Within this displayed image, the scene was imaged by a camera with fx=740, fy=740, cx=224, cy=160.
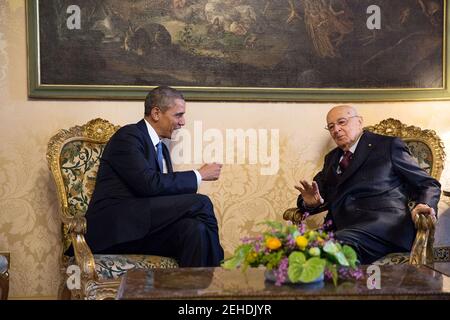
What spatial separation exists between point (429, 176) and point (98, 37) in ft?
9.63

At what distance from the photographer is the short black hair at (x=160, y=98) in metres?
5.75

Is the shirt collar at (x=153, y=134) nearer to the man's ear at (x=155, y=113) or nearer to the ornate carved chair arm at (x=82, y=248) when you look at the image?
the man's ear at (x=155, y=113)

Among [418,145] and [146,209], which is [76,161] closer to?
[146,209]

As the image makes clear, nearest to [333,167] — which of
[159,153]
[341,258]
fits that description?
[159,153]

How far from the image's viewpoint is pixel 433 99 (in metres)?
6.61

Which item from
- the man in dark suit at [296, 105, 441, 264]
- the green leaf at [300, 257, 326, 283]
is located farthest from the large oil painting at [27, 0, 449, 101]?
the green leaf at [300, 257, 326, 283]

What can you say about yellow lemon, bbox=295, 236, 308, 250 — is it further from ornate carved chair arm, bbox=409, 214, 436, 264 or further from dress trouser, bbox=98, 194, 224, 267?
ornate carved chair arm, bbox=409, 214, 436, 264

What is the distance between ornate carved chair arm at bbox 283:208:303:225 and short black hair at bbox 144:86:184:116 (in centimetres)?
129

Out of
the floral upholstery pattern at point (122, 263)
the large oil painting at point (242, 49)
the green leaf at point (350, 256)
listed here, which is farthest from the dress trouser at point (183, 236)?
the green leaf at point (350, 256)

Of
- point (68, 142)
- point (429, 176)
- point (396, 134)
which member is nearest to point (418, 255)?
point (429, 176)

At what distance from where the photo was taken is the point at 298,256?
12.3 feet

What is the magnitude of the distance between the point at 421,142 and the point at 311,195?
1097mm

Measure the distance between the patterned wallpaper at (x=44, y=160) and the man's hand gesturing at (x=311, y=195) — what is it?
786 mm
